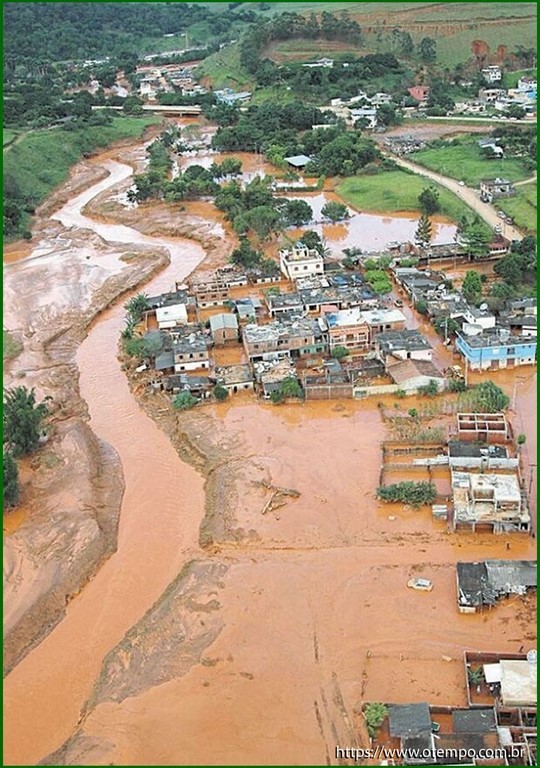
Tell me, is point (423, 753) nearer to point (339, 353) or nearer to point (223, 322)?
point (339, 353)

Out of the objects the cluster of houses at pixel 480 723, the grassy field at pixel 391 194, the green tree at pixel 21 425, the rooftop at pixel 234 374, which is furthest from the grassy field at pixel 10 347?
the grassy field at pixel 391 194

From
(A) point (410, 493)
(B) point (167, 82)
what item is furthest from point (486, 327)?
(B) point (167, 82)

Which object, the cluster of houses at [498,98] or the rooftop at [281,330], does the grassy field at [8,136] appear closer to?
the rooftop at [281,330]

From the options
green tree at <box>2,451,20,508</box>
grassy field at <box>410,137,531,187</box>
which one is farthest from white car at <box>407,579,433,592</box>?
grassy field at <box>410,137,531,187</box>

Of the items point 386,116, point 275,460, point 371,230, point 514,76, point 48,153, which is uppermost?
point 48,153

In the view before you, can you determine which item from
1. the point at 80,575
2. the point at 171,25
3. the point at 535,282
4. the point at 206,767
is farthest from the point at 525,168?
the point at 171,25

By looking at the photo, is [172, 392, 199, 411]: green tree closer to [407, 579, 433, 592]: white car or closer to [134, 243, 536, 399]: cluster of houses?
[134, 243, 536, 399]: cluster of houses
